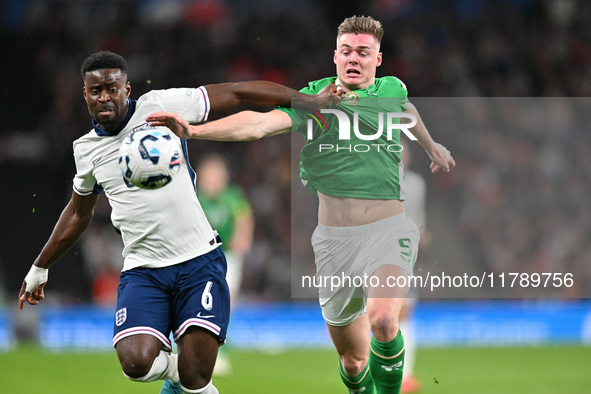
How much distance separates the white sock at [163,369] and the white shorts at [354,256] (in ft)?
3.42

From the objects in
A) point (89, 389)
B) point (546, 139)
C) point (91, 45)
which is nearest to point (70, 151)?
point (91, 45)

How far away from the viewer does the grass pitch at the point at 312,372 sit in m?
7.47

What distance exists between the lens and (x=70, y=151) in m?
12.5

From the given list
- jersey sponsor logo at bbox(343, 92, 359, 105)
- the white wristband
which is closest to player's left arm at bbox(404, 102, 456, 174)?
jersey sponsor logo at bbox(343, 92, 359, 105)

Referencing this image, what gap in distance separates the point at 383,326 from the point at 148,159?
1674 millimetres

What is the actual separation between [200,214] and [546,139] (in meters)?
10.1

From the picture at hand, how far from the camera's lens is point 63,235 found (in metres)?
5.23

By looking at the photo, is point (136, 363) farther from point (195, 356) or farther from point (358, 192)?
point (358, 192)

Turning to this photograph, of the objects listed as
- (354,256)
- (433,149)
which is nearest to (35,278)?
(354,256)

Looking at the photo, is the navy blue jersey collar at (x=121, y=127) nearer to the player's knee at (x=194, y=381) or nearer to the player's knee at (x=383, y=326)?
the player's knee at (x=194, y=381)

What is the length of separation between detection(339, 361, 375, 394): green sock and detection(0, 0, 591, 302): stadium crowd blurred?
6.75m

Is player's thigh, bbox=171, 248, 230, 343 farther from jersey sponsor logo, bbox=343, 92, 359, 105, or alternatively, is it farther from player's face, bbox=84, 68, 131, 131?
jersey sponsor logo, bbox=343, 92, 359, 105

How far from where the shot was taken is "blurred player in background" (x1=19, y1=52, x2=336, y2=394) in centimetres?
466

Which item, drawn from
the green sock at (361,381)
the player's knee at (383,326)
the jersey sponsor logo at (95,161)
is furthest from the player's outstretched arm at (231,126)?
the green sock at (361,381)
